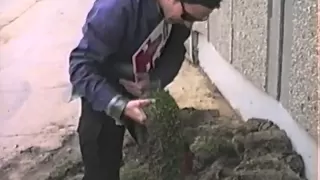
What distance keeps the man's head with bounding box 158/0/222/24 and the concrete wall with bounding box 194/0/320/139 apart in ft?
0.89

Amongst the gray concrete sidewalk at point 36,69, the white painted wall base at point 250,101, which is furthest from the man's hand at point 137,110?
the gray concrete sidewalk at point 36,69

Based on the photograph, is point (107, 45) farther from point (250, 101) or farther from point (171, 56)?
point (250, 101)

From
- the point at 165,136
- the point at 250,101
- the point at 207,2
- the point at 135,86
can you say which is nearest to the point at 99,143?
the point at 135,86

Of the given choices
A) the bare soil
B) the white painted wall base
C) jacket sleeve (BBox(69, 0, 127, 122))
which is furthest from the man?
the white painted wall base

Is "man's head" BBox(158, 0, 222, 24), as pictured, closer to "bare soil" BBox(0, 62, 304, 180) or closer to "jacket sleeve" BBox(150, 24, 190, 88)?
"jacket sleeve" BBox(150, 24, 190, 88)

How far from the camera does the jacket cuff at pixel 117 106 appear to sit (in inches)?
46.1

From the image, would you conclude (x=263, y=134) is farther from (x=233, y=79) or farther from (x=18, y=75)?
(x=18, y=75)

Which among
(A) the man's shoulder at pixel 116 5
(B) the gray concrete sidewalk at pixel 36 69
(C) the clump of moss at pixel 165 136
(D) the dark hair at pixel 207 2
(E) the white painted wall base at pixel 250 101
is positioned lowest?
(B) the gray concrete sidewalk at pixel 36 69

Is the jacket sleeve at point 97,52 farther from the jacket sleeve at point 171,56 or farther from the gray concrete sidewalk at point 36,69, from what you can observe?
the gray concrete sidewalk at point 36,69

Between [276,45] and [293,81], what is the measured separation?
0.12 m

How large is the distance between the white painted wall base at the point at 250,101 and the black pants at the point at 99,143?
0.40 m

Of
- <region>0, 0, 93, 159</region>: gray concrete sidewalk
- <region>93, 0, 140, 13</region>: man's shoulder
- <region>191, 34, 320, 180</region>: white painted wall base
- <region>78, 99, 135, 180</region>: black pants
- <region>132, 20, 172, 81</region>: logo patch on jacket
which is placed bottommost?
<region>0, 0, 93, 159</region>: gray concrete sidewalk

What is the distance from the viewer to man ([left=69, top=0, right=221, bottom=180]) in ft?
3.85

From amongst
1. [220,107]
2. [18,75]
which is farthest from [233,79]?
[18,75]
